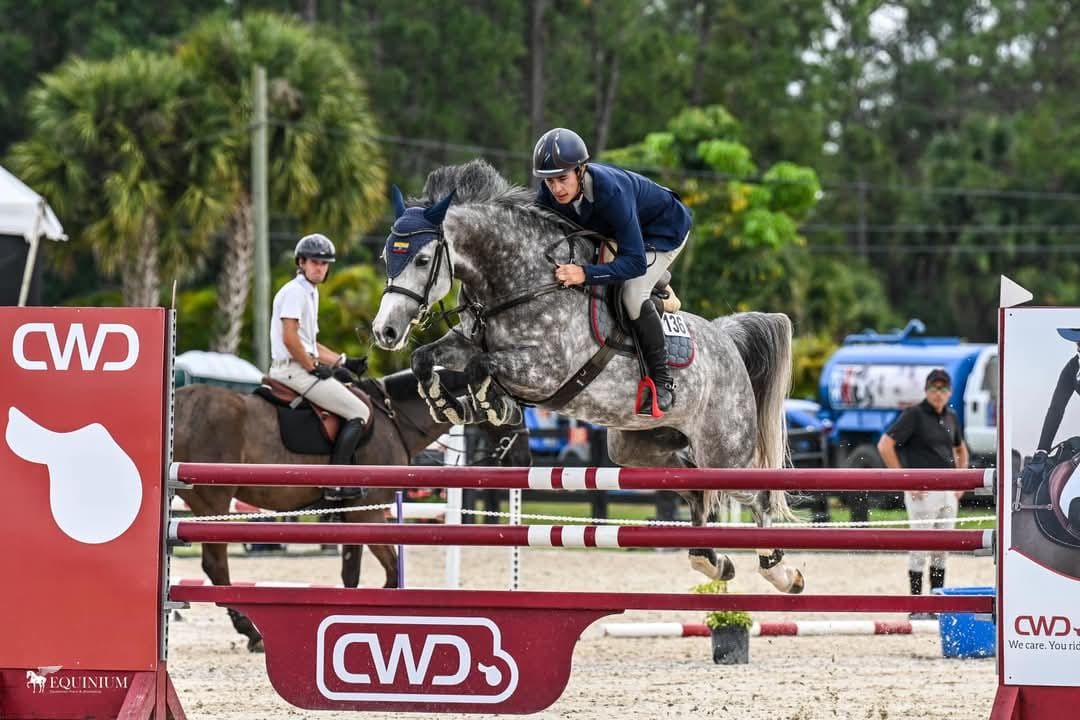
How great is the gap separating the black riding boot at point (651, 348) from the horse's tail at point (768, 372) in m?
1.06

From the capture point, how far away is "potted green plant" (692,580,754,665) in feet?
26.0

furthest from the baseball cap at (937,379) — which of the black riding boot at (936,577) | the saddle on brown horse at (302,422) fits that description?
the saddle on brown horse at (302,422)

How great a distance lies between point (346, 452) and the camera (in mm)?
8906

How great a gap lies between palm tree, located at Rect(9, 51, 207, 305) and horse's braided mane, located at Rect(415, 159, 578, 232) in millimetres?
15383

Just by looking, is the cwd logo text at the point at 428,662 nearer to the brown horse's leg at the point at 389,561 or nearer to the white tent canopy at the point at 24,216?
the brown horse's leg at the point at 389,561

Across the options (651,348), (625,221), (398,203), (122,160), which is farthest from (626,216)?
(122,160)

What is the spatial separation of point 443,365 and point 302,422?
3367mm

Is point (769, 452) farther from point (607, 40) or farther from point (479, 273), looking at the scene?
point (607, 40)

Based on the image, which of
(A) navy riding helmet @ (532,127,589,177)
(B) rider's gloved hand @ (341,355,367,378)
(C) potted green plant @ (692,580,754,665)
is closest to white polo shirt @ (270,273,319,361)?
(B) rider's gloved hand @ (341,355,367,378)

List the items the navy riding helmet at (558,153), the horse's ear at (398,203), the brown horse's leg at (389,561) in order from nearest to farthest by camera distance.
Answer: the horse's ear at (398,203) → the navy riding helmet at (558,153) → the brown horse's leg at (389,561)

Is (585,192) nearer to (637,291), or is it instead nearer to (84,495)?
(637,291)

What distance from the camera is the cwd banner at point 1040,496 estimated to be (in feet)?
15.0

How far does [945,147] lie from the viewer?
40094 mm

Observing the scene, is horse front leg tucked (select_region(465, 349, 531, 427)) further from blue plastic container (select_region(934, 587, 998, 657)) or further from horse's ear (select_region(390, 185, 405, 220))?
blue plastic container (select_region(934, 587, 998, 657))
